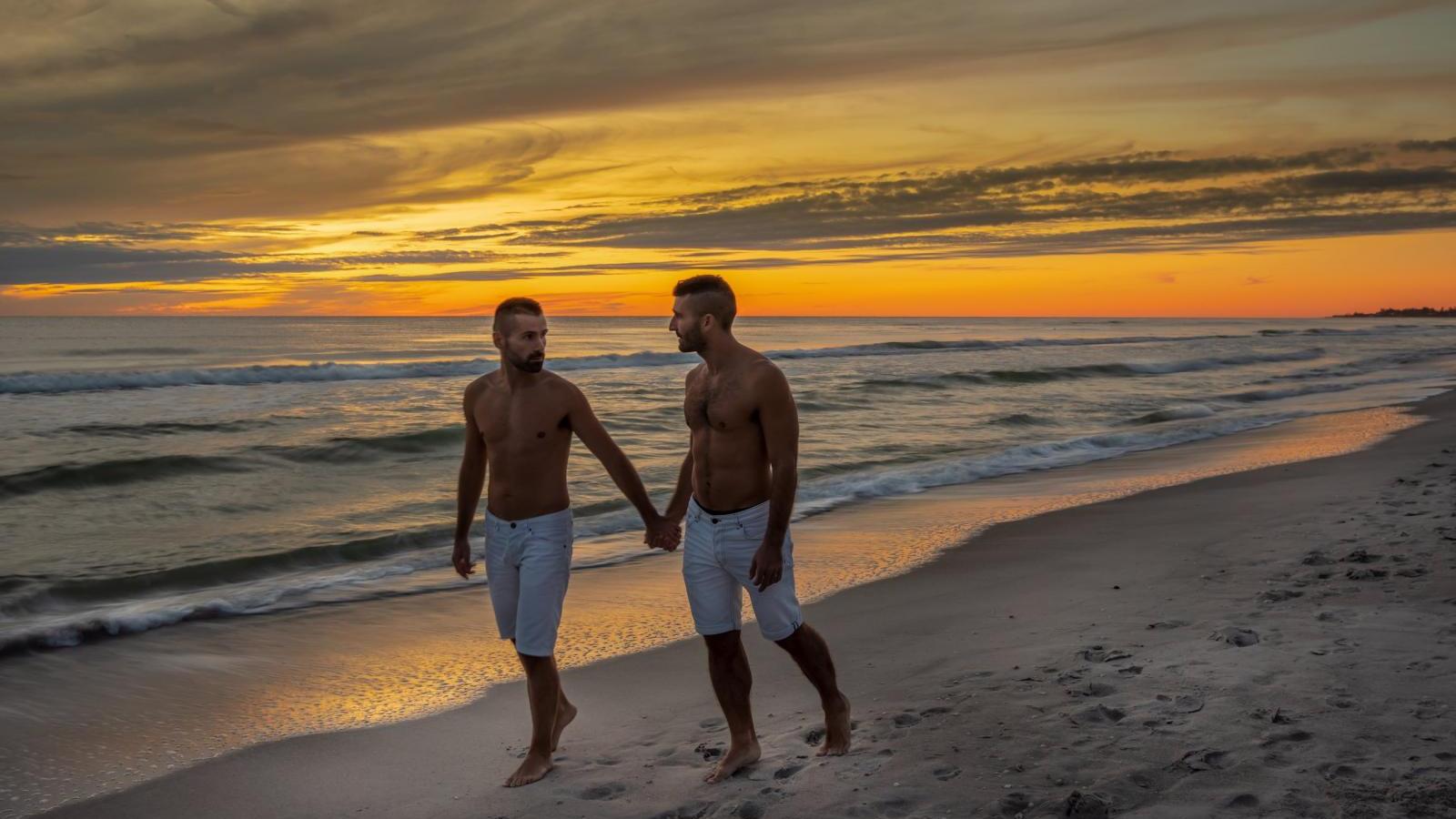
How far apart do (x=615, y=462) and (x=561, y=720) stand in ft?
4.06

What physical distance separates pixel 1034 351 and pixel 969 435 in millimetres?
34070

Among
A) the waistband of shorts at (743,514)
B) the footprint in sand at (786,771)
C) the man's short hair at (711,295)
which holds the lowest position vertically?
the footprint in sand at (786,771)

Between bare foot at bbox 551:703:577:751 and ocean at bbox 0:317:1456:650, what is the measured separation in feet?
13.0

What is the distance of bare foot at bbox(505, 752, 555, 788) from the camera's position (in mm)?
4520

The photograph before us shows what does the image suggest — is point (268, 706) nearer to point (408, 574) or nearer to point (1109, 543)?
point (408, 574)

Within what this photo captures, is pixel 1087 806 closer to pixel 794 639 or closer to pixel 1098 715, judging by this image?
pixel 1098 715

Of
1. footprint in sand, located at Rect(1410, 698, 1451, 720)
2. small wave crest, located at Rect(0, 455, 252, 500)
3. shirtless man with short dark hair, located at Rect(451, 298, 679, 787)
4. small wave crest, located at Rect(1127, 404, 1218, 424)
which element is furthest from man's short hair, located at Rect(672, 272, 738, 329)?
small wave crest, located at Rect(1127, 404, 1218, 424)

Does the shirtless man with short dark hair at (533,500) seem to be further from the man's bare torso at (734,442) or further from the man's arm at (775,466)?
the man's arm at (775,466)

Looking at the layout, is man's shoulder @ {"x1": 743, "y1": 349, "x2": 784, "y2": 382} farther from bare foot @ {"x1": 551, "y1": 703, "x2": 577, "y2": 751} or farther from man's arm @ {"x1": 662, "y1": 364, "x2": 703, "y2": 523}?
bare foot @ {"x1": 551, "y1": 703, "x2": 577, "y2": 751}

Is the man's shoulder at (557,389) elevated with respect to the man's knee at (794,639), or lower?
elevated

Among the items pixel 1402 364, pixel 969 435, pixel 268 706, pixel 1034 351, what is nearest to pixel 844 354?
pixel 1034 351

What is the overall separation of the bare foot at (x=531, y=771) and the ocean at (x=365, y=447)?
434cm

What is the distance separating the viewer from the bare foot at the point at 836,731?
4402 millimetres

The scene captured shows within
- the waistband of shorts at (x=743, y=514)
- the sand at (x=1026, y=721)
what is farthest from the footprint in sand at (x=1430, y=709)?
the waistband of shorts at (x=743, y=514)
